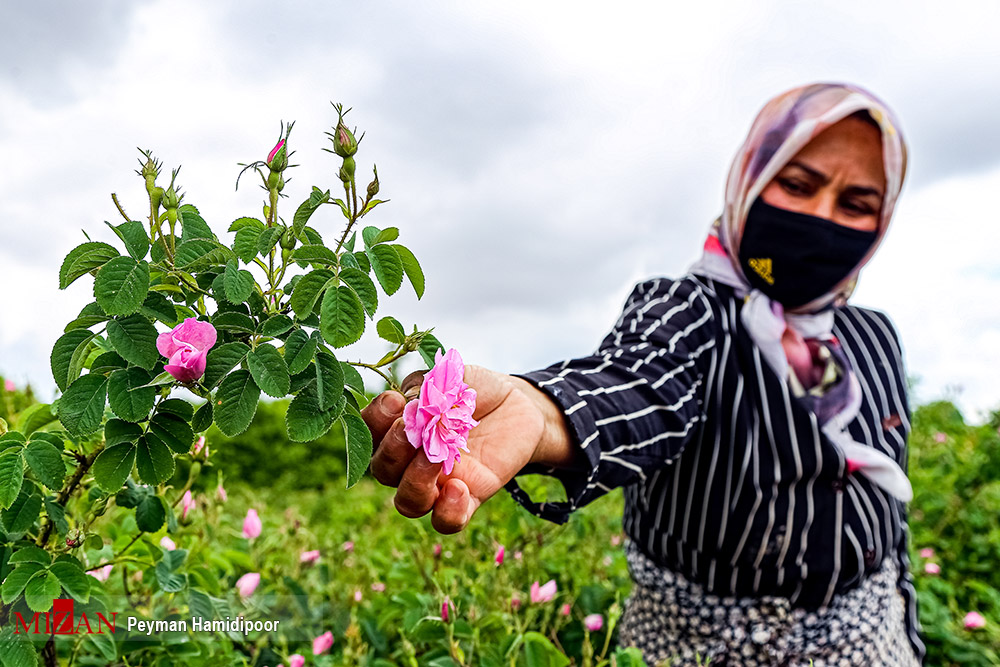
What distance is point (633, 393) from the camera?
1.38 metres

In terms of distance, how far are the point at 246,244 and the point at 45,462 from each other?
339 millimetres

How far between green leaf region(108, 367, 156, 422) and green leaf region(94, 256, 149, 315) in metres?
0.08

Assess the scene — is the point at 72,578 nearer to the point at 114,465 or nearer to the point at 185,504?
the point at 114,465

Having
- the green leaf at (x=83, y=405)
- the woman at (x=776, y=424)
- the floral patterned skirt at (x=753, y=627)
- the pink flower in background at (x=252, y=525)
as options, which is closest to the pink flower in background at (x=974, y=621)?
the woman at (x=776, y=424)

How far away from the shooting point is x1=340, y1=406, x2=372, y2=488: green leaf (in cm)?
81

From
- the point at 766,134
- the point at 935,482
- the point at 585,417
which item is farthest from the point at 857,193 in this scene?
the point at 935,482

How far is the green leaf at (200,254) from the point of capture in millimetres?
808

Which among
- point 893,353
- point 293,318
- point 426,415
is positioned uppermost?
point 893,353

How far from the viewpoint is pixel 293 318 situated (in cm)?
83

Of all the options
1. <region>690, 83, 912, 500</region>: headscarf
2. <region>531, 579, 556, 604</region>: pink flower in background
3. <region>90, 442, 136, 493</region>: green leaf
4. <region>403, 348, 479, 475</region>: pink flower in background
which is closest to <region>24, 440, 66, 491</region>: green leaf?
<region>90, 442, 136, 493</region>: green leaf

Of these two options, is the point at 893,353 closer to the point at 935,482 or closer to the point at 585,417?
the point at 585,417

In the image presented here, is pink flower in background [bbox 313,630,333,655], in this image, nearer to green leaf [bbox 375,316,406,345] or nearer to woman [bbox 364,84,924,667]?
woman [bbox 364,84,924,667]

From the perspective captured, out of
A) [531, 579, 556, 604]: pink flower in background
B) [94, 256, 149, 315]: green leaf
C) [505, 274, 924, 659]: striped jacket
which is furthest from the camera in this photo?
[505, 274, 924, 659]: striped jacket

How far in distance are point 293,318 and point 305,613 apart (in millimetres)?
1312
